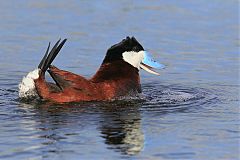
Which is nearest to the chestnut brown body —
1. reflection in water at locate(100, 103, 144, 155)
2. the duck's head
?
the duck's head

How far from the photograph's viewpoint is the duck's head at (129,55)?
9.93 meters

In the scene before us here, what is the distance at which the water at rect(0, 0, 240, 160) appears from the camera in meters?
7.44

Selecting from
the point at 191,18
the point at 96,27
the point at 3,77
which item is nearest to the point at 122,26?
the point at 96,27

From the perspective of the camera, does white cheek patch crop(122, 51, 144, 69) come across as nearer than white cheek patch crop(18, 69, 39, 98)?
No

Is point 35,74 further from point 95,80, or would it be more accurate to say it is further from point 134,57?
point 134,57

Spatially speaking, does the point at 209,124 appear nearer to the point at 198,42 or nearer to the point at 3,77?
the point at 3,77

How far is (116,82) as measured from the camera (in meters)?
9.69

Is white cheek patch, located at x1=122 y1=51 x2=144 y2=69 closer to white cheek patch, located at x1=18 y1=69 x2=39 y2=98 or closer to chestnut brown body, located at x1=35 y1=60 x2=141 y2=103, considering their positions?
chestnut brown body, located at x1=35 y1=60 x2=141 y2=103

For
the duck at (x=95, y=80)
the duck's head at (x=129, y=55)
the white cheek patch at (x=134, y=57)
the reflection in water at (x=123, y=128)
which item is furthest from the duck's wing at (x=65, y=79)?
the white cheek patch at (x=134, y=57)

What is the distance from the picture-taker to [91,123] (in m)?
8.29

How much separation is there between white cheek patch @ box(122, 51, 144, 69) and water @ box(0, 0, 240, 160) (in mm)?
421

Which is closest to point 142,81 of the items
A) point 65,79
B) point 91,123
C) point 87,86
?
point 87,86

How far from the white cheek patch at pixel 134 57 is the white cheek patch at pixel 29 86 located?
1.20 m

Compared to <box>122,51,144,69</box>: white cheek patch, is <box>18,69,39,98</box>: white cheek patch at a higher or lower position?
lower
